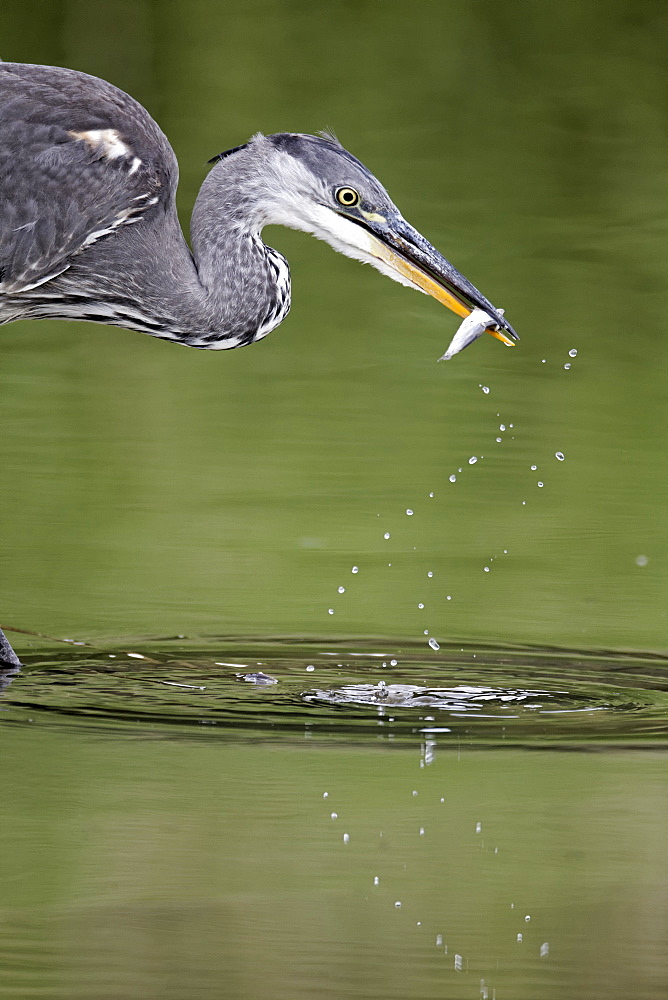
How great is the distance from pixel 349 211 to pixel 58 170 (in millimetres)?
895

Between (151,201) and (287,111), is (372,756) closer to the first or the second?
(151,201)

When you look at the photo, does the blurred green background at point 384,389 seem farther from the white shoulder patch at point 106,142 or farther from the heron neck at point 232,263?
the white shoulder patch at point 106,142

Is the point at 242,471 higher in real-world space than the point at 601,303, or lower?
lower

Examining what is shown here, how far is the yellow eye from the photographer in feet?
20.4

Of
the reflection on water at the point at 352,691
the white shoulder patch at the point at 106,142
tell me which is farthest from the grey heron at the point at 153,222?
the reflection on water at the point at 352,691

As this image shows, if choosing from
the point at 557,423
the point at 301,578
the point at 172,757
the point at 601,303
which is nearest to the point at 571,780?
the point at 172,757

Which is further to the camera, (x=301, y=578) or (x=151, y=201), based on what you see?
(x=301, y=578)

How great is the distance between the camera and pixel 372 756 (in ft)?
16.5

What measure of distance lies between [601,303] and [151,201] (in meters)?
6.51

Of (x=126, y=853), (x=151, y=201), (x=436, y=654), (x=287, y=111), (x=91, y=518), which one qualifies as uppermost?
(x=287, y=111)

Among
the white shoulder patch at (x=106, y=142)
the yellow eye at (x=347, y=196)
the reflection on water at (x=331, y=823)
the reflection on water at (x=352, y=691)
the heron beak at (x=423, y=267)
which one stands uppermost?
the white shoulder patch at (x=106, y=142)

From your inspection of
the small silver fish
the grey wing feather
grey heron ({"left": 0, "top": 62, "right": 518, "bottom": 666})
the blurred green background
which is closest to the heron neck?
grey heron ({"left": 0, "top": 62, "right": 518, "bottom": 666})

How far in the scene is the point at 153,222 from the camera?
6324 millimetres

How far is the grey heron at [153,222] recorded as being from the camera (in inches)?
239
